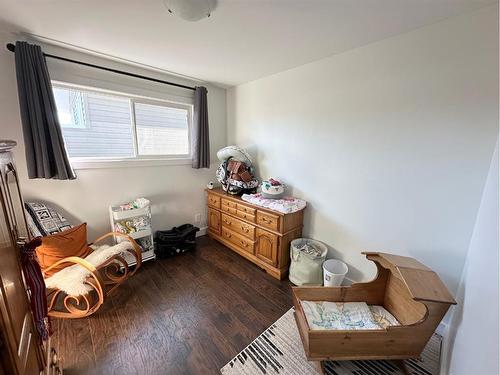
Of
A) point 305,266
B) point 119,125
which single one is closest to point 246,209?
point 305,266

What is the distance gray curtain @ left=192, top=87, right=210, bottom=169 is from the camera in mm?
2758

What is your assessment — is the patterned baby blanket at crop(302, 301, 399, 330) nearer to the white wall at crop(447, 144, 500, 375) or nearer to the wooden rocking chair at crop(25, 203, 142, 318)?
the white wall at crop(447, 144, 500, 375)

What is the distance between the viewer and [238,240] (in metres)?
2.63

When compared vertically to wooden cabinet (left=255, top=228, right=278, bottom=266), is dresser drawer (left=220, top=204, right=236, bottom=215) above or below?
above

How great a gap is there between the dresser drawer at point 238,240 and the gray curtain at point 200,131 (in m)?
1.01

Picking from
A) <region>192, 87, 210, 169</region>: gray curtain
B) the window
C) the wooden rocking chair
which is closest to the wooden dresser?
<region>192, 87, 210, 169</region>: gray curtain

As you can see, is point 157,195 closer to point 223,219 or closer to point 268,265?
point 223,219

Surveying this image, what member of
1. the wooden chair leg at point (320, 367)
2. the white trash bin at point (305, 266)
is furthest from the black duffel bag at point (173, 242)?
the wooden chair leg at point (320, 367)

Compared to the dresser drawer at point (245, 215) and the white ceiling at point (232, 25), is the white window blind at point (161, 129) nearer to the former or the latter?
the white ceiling at point (232, 25)

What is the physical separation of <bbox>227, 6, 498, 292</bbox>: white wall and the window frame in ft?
4.41

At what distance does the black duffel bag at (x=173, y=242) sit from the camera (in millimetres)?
2568

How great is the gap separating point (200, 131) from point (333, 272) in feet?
7.75

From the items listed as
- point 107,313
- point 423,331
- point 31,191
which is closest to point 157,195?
point 31,191

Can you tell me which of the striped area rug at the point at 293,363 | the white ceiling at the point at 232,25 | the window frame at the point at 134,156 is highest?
the white ceiling at the point at 232,25
